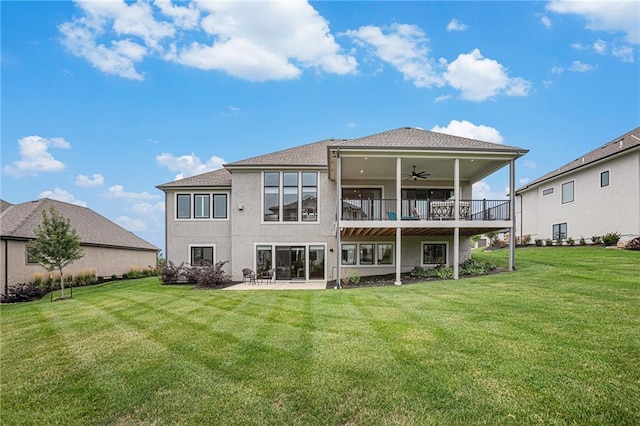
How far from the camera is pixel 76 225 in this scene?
2284 centimetres

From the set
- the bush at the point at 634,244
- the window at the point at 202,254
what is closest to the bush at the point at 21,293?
the window at the point at 202,254

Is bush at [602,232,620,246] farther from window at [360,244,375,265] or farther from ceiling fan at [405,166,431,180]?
window at [360,244,375,265]

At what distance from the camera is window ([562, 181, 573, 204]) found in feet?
73.1

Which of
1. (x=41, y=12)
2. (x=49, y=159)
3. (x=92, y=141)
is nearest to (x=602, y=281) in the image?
(x=41, y=12)

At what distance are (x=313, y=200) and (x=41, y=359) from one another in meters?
12.8

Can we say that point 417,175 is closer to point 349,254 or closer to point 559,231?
point 349,254

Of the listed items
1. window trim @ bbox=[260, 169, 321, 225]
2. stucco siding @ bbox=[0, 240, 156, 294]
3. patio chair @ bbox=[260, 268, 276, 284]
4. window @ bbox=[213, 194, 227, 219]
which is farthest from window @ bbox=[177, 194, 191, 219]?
stucco siding @ bbox=[0, 240, 156, 294]

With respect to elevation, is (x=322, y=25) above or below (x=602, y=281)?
above

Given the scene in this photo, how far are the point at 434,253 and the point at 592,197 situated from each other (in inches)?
423

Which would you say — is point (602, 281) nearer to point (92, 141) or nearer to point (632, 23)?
point (632, 23)

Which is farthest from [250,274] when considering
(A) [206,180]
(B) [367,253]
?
(A) [206,180]

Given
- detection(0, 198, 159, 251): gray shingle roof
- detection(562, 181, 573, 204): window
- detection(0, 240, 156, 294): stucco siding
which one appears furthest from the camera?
detection(562, 181, 573, 204): window

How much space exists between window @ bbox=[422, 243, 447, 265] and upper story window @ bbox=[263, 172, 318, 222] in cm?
597

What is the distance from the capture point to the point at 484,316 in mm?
6777
